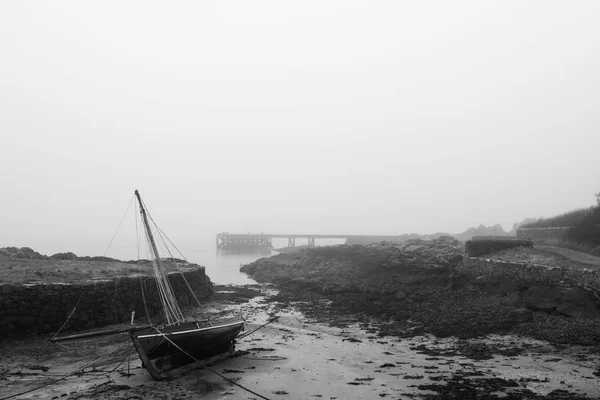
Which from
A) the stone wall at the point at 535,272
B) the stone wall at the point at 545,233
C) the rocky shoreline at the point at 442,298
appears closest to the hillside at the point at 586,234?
the stone wall at the point at 545,233

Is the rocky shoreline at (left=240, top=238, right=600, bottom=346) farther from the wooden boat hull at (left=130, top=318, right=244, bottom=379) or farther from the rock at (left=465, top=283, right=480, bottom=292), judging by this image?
the wooden boat hull at (left=130, top=318, right=244, bottom=379)

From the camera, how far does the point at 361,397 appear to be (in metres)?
11.2

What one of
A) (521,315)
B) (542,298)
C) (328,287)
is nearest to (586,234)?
(542,298)

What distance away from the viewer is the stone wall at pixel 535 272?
18375 millimetres

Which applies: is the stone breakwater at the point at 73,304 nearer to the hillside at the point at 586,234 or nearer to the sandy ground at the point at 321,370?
the sandy ground at the point at 321,370

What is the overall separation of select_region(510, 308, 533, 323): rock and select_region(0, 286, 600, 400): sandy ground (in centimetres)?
199

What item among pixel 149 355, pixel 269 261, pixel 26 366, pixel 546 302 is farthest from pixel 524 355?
pixel 269 261

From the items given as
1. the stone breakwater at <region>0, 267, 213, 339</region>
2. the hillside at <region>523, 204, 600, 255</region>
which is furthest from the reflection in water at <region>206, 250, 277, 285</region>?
the hillside at <region>523, 204, 600, 255</region>

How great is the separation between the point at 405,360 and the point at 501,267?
12.1 metres

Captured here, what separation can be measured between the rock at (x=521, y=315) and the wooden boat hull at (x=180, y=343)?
468 inches

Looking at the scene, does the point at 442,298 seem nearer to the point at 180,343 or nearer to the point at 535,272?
the point at 535,272

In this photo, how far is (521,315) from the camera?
723 inches

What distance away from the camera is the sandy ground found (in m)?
11.6

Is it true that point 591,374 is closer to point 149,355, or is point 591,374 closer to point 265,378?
point 265,378
